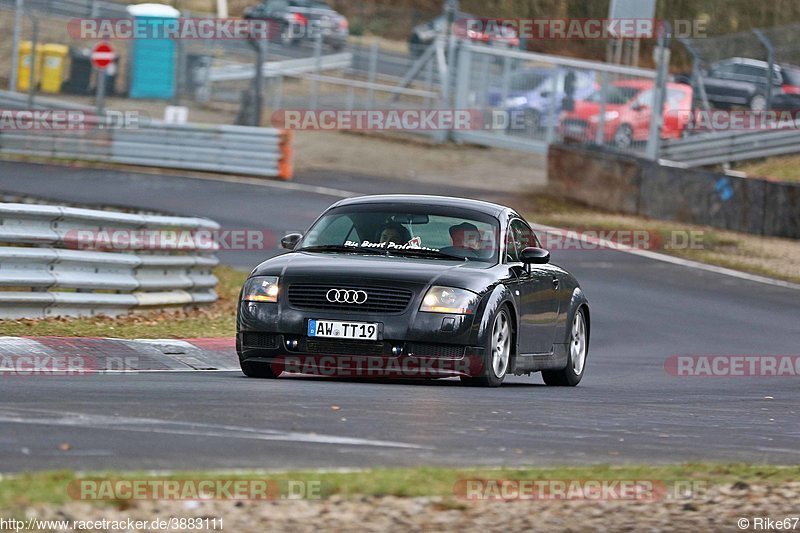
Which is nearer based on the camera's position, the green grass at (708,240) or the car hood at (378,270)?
the car hood at (378,270)

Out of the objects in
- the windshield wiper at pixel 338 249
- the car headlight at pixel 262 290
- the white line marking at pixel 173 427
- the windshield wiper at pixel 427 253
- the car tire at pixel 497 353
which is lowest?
the car tire at pixel 497 353

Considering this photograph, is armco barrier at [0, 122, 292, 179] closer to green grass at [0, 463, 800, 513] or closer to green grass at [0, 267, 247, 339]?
green grass at [0, 267, 247, 339]

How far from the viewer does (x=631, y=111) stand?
3512cm

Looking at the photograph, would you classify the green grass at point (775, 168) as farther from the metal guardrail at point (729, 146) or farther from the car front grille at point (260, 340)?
the car front grille at point (260, 340)

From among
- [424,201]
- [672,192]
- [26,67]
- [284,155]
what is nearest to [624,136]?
[672,192]

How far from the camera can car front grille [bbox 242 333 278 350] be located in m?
10.7

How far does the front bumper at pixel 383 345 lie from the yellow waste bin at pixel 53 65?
31084 millimetres

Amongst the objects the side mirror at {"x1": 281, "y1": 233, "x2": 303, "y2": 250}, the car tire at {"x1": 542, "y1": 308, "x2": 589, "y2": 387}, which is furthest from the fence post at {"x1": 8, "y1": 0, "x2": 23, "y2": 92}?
the side mirror at {"x1": 281, "y1": 233, "x2": 303, "y2": 250}

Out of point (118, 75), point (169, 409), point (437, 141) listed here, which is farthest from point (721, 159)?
point (169, 409)

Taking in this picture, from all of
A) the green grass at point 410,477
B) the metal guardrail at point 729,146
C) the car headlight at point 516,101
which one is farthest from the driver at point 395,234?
the car headlight at point 516,101

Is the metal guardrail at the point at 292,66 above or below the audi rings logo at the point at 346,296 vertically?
below

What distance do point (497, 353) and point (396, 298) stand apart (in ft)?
3.21

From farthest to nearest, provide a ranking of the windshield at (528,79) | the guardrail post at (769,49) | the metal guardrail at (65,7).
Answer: the metal guardrail at (65,7)
the windshield at (528,79)
the guardrail post at (769,49)

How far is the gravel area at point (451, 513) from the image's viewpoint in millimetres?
5867
